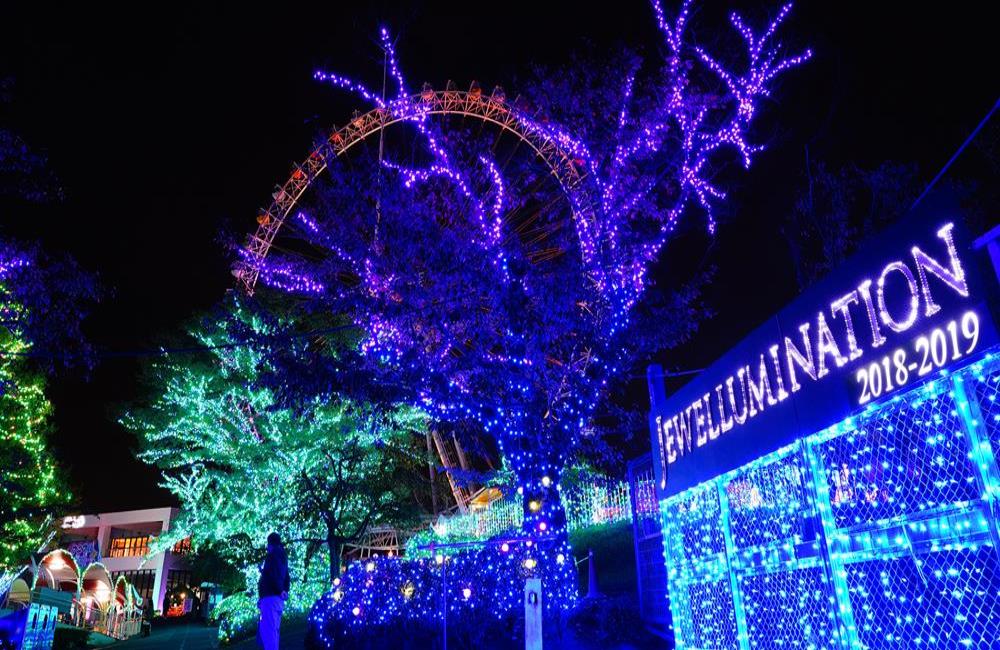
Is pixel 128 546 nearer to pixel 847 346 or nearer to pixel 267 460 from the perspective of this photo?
pixel 267 460

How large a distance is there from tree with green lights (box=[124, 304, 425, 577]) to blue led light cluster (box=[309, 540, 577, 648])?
552cm

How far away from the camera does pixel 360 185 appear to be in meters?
12.3

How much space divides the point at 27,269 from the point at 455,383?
6.53m

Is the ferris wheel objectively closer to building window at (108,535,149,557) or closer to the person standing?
the person standing

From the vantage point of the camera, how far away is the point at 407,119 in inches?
568

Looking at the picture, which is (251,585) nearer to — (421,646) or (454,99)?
(421,646)

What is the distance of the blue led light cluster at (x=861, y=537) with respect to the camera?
3662 millimetres

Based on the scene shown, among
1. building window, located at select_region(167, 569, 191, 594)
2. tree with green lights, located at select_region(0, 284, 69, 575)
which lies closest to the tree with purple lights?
tree with green lights, located at select_region(0, 284, 69, 575)

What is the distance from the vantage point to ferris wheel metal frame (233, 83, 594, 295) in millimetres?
14055

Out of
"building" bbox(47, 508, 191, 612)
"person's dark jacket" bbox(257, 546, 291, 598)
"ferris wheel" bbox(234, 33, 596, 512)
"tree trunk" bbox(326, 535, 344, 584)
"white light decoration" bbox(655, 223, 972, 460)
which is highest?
"ferris wheel" bbox(234, 33, 596, 512)

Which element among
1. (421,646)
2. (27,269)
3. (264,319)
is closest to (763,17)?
(264,319)

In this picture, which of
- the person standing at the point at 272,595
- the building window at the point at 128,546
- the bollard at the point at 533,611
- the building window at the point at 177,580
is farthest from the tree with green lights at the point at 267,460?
the building window at the point at 128,546

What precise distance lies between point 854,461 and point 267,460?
14640mm

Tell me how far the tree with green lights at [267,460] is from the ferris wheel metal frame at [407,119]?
191 cm
